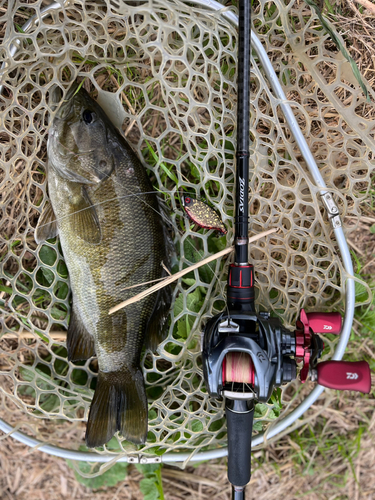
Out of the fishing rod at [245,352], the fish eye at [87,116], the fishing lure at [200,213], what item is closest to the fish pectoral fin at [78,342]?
the fishing rod at [245,352]

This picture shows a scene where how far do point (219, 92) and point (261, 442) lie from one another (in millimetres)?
1940

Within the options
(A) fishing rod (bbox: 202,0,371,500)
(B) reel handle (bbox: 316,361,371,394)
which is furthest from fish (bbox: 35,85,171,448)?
(B) reel handle (bbox: 316,361,371,394)

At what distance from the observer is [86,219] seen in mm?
1744

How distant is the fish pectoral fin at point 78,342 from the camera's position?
1.90 m

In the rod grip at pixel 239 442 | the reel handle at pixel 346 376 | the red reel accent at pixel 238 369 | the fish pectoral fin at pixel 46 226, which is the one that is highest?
the fish pectoral fin at pixel 46 226

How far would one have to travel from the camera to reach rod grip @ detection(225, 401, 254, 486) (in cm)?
158

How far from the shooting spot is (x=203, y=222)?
5.90 feet

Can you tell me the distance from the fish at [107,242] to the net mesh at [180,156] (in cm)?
14

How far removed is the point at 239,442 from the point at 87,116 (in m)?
1.72

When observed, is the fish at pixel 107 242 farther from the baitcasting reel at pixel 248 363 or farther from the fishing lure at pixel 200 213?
the baitcasting reel at pixel 248 363

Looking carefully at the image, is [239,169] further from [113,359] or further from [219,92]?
[113,359]

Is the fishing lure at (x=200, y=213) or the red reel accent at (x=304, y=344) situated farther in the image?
the fishing lure at (x=200, y=213)

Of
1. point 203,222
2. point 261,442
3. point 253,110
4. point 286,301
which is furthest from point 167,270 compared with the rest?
point 261,442

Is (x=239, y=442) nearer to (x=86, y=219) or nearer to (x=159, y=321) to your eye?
(x=159, y=321)
